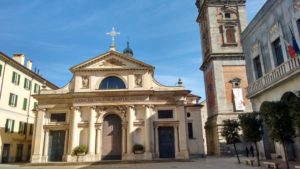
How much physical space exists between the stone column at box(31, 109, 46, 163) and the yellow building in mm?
4292

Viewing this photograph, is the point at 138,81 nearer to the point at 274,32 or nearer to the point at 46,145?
the point at 46,145

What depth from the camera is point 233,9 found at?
117ft

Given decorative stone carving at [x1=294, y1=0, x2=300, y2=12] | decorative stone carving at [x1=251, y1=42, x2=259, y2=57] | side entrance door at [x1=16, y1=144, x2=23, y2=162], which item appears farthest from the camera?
side entrance door at [x1=16, y1=144, x2=23, y2=162]

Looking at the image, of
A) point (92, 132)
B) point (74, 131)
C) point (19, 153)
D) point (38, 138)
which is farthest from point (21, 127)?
point (92, 132)

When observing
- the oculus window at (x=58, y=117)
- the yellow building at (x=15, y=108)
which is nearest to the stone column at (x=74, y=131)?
the oculus window at (x=58, y=117)

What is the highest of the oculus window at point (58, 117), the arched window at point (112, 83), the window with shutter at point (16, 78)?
the window with shutter at point (16, 78)

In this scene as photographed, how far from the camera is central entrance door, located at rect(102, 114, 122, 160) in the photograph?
84.8 ft

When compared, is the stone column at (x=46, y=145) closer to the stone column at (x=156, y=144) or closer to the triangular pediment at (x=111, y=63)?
the triangular pediment at (x=111, y=63)

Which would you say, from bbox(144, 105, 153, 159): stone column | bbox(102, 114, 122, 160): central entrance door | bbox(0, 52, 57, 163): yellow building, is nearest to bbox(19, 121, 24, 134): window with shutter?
bbox(0, 52, 57, 163): yellow building

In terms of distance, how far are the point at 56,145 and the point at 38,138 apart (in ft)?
6.77

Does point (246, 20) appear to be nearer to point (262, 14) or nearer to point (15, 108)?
point (262, 14)

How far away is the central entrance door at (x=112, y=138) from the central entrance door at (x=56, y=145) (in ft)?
15.4

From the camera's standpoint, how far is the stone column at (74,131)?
2528cm

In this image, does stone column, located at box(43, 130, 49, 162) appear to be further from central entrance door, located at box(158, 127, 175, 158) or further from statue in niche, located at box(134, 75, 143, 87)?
central entrance door, located at box(158, 127, 175, 158)
